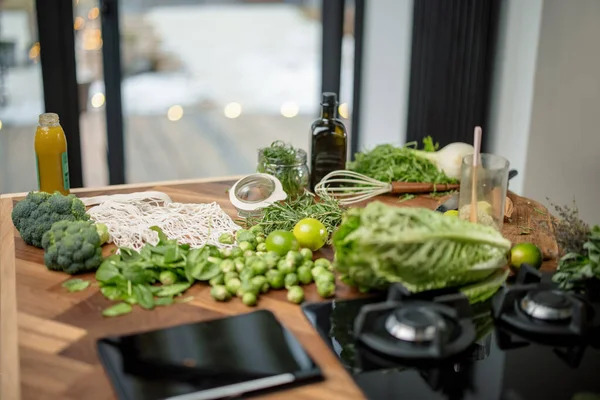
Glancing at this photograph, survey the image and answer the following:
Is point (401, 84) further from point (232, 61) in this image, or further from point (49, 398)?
point (49, 398)

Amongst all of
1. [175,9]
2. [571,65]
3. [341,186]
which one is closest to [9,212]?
[341,186]

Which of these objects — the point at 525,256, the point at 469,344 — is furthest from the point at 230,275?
the point at 525,256

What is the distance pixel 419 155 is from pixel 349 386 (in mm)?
1199

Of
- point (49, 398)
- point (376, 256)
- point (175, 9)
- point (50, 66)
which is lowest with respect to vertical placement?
point (49, 398)

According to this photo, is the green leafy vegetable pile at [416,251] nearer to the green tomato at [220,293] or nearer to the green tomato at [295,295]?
the green tomato at [295,295]

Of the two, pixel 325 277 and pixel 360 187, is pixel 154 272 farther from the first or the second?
pixel 360 187

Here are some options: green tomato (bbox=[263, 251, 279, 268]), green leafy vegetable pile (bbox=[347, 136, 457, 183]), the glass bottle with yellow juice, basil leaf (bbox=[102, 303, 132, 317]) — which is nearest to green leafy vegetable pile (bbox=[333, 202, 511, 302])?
green tomato (bbox=[263, 251, 279, 268])

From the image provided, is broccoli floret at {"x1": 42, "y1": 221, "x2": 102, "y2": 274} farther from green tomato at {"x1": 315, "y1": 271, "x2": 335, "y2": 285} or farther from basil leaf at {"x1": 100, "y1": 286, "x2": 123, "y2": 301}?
green tomato at {"x1": 315, "y1": 271, "x2": 335, "y2": 285}

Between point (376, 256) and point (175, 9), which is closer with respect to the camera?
point (376, 256)

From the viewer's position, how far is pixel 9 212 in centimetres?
190

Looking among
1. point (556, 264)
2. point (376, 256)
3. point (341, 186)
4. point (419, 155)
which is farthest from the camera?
point (419, 155)

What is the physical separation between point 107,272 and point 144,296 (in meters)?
0.11

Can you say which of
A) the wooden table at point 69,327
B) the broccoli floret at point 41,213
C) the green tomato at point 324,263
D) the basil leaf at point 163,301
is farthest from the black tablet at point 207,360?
the broccoli floret at point 41,213

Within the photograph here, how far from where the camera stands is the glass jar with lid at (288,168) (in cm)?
190
